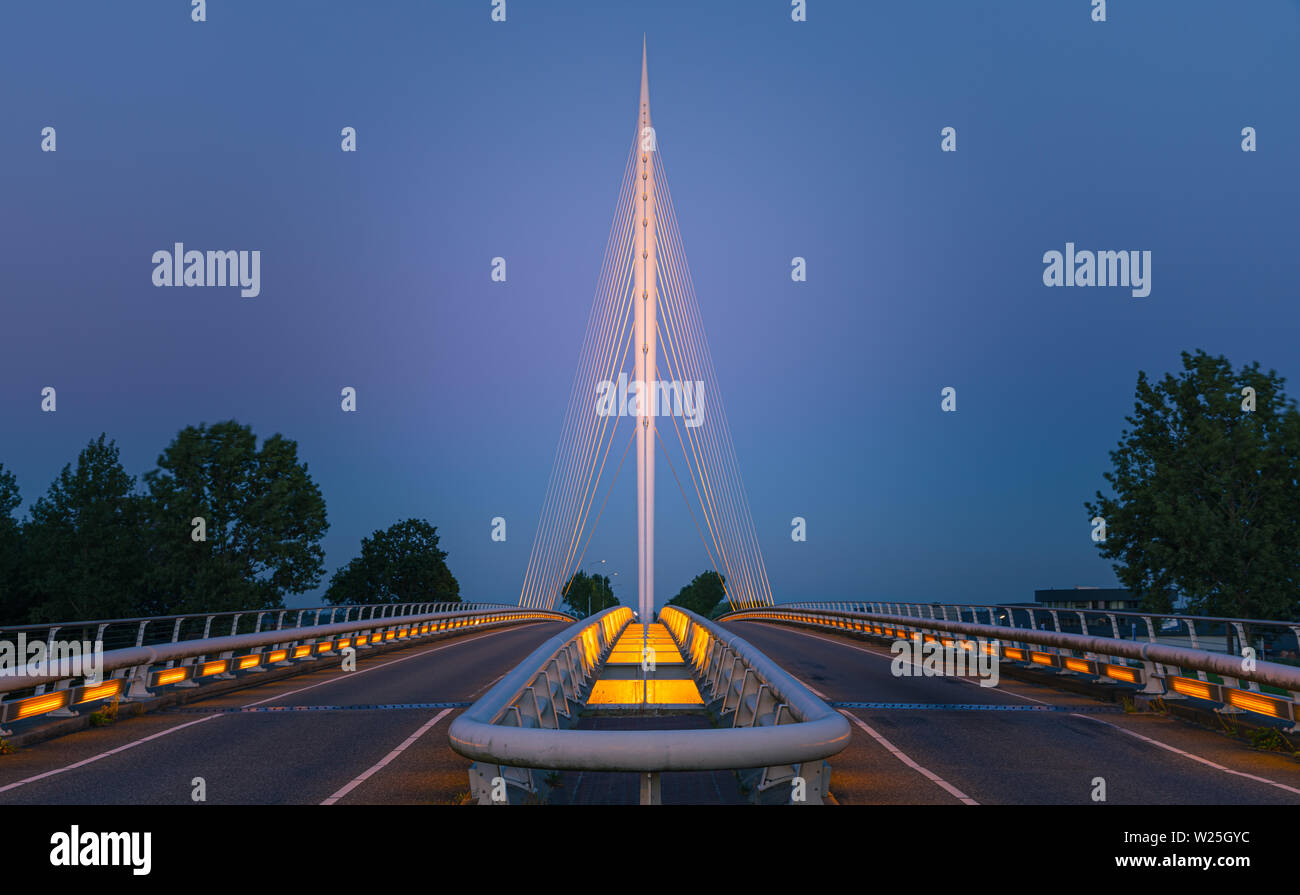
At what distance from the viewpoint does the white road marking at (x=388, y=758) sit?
8.34 meters

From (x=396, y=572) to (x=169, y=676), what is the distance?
11898 centimetres

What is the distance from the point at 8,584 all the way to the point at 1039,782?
290 ft

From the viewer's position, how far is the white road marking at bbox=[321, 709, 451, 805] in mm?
8336

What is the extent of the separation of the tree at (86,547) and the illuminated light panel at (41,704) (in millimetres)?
72975

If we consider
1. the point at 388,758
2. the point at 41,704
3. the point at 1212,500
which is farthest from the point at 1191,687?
the point at 1212,500

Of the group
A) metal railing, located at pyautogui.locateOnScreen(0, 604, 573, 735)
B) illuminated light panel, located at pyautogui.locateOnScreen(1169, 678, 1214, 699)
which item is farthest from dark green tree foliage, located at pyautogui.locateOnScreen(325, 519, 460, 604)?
illuminated light panel, located at pyautogui.locateOnScreen(1169, 678, 1214, 699)

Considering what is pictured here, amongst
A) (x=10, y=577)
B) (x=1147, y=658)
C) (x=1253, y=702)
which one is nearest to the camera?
(x=1253, y=702)

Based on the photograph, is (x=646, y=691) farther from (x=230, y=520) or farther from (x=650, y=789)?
(x=230, y=520)

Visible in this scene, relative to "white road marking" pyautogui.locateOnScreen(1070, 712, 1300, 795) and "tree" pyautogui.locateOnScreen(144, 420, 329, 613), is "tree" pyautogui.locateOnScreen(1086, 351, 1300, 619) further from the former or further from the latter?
"tree" pyautogui.locateOnScreen(144, 420, 329, 613)

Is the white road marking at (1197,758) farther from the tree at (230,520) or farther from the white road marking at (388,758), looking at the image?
the tree at (230,520)

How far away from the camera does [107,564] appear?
80.2 m

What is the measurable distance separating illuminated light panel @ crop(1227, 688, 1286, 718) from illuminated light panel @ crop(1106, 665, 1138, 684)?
111 inches

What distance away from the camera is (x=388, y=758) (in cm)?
1030
